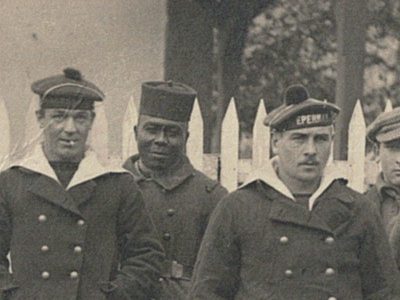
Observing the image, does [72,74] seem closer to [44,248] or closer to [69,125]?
[69,125]

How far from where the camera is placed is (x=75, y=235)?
4641 mm

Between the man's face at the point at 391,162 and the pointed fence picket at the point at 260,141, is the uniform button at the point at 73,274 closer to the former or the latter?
the man's face at the point at 391,162

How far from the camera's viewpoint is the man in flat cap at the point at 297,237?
174 inches

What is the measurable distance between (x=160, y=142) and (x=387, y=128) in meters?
1.17

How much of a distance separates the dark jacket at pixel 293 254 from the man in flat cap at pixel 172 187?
98 cm

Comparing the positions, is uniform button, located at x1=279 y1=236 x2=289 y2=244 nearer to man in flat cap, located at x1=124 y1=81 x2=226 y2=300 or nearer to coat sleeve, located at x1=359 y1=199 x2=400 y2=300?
coat sleeve, located at x1=359 y1=199 x2=400 y2=300

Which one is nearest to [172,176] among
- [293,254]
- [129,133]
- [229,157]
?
[293,254]

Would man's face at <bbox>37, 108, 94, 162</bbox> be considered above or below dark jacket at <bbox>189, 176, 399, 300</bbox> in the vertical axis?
above

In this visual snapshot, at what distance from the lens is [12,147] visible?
732cm

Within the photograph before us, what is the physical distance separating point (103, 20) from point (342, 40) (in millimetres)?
2466

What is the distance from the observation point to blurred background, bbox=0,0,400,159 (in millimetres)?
9055

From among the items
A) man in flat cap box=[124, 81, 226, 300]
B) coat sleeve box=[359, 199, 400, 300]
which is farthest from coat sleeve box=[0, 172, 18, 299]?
coat sleeve box=[359, 199, 400, 300]

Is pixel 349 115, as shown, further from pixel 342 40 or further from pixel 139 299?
pixel 139 299

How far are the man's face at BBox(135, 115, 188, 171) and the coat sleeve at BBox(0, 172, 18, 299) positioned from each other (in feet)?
3.39
